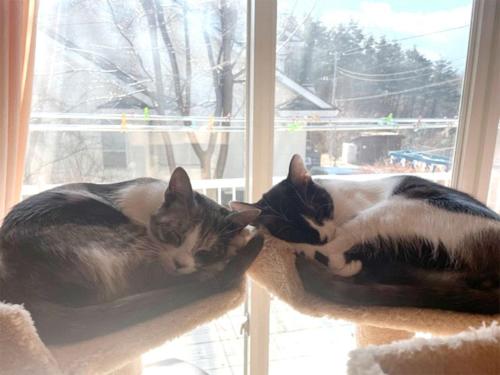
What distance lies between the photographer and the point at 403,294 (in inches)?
32.3

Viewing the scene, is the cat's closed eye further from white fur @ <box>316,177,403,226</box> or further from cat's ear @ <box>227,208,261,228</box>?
white fur @ <box>316,177,403,226</box>

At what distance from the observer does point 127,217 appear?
0.86 m

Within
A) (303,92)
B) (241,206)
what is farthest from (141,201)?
(303,92)

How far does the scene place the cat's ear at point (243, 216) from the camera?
89cm

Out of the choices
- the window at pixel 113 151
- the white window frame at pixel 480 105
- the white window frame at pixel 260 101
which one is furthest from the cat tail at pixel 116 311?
the white window frame at pixel 480 105

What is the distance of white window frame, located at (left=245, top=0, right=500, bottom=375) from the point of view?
1.30 m

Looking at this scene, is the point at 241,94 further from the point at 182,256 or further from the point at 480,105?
the point at 480,105

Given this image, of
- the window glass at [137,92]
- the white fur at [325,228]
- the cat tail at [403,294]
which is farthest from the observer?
the window glass at [137,92]

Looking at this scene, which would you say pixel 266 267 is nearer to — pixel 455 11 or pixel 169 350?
pixel 169 350

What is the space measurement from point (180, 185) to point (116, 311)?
0.28 meters

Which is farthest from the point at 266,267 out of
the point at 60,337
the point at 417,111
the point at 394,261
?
the point at 417,111

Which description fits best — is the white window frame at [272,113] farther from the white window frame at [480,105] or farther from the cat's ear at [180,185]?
the cat's ear at [180,185]

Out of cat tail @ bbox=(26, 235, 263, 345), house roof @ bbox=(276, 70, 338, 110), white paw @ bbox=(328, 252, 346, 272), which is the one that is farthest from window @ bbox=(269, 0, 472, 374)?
cat tail @ bbox=(26, 235, 263, 345)

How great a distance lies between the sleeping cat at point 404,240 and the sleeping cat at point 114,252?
13 cm
